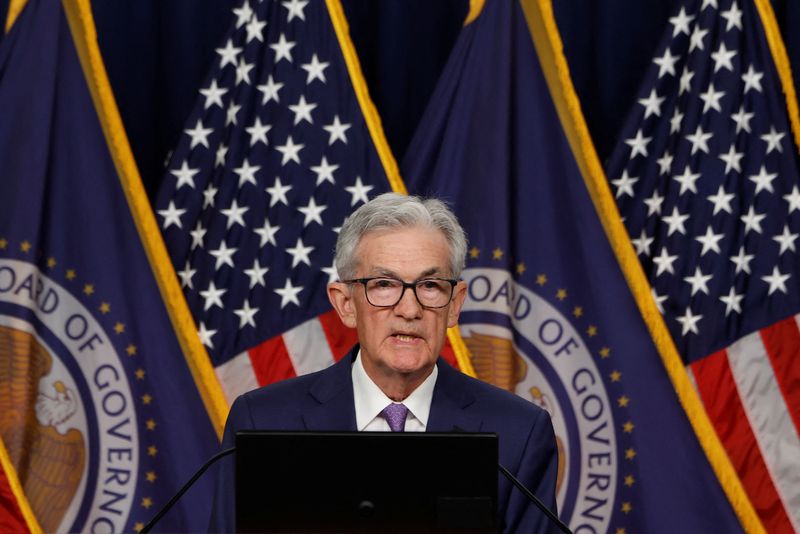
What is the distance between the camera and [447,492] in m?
1.33

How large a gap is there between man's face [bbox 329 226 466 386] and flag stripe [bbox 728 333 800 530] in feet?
6.20

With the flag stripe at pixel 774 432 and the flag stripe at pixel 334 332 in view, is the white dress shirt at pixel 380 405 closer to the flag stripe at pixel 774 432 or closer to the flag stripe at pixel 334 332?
the flag stripe at pixel 334 332

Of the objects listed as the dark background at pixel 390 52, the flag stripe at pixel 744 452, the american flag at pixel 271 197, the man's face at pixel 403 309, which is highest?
the dark background at pixel 390 52

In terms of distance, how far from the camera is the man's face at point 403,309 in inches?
71.8

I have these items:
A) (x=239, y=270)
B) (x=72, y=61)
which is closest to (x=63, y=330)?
(x=239, y=270)

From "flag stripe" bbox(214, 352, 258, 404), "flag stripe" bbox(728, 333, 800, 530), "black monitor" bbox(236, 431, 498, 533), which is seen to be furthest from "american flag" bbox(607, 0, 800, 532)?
"black monitor" bbox(236, 431, 498, 533)

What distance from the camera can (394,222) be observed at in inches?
72.2

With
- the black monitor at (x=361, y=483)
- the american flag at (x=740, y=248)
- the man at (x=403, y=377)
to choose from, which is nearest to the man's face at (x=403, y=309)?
the man at (x=403, y=377)

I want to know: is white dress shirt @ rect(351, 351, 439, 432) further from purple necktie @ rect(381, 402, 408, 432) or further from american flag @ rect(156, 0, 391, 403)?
american flag @ rect(156, 0, 391, 403)

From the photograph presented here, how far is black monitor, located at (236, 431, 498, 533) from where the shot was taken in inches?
51.8

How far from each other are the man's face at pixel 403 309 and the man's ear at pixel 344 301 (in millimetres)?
37

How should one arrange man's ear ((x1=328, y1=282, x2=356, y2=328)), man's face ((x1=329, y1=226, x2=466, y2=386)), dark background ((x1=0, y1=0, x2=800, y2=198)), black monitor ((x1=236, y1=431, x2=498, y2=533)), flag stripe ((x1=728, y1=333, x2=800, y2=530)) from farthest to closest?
dark background ((x1=0, y1=0, x2=800, y2=198)), flag stripe ((x1=728, y1=333, x2=800, y2=530)), man's ear ((x1=328, y1=282, x2=356, y2=328)), man's face ((x1=329, y1=226, x2=466, y2=386)), black monitor ((x1=236, y1=431, x2=498, y2=533))

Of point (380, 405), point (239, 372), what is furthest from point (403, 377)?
point (239, 372)

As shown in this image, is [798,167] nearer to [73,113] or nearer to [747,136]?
[747,136]
